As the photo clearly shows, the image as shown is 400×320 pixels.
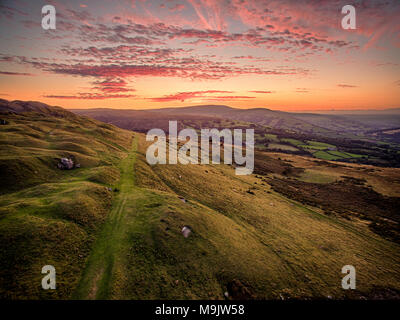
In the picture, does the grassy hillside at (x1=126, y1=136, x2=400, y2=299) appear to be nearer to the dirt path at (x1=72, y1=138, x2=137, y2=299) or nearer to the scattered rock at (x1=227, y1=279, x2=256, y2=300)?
the scattered rock at (x1=227, y1=279, x2=256, y2=300)

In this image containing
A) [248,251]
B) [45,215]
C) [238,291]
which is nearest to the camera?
[238,291]

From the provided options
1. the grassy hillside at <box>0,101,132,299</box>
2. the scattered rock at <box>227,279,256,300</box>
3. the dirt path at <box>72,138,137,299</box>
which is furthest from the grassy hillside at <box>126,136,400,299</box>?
the grassy hillside at <box>0,101,132,299</box>

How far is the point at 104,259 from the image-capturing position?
20.2 meters

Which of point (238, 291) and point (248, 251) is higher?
point (248, 251)

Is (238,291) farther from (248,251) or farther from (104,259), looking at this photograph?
(104,259)

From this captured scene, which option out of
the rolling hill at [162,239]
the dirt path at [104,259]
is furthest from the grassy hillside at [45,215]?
the dirt path at [104,259]

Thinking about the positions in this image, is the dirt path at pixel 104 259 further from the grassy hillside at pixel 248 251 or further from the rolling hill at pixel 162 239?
the grassy hillside at pixel 248 251

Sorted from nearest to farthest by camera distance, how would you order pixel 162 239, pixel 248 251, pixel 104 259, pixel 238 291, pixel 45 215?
pixel 238 291 < pixel 104 259 < pixel 45 215 < pixel 162 239 < pixel 248 251

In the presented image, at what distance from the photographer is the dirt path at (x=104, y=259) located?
16578 mm

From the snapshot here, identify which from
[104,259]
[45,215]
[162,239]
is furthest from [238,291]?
[45,215]

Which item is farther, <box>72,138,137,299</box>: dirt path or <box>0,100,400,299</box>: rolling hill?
<box>0,100,400,299</box>: rolling hill

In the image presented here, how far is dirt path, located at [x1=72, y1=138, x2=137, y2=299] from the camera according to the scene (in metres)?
16.6
